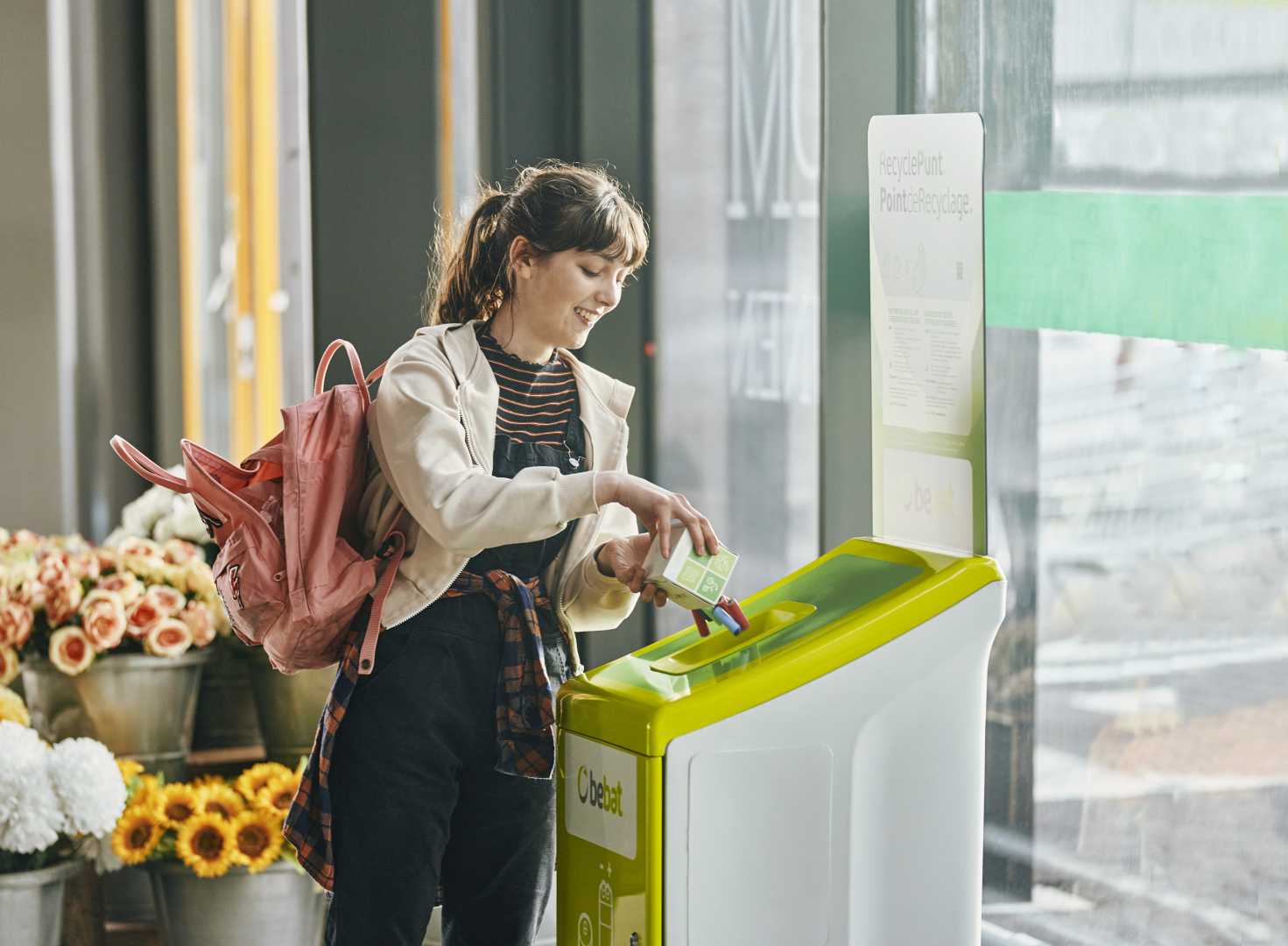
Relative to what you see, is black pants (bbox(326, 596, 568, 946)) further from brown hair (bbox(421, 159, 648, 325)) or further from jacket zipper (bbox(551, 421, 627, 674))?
brown hair (bbox(421, 159, 648, 325))

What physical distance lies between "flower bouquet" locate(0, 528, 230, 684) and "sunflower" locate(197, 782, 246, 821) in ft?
1.04

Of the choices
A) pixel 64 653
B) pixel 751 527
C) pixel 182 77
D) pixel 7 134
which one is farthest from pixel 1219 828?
pixel 182 77

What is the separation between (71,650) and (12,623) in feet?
0.37

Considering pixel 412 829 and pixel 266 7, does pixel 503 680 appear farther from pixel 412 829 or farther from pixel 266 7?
pixel 266 7

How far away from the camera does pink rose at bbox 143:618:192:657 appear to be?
9.81 feet

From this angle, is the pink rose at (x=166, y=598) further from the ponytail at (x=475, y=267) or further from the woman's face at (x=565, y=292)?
the woman's face at (x=565, y=292)

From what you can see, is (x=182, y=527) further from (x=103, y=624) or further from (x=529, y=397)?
(x=529, y=397)

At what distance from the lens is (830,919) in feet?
5.16

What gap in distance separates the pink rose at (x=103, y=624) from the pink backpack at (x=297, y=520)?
1.22 meters

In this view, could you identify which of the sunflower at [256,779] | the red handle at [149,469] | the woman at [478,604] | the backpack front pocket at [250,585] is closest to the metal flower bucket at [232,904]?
the sunflower at [256,779]

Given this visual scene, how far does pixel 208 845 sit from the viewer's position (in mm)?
2744

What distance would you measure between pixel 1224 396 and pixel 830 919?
0.67 metres

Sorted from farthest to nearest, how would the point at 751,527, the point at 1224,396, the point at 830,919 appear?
the point at 751,527
the point at 1224,396
the point at 830,919

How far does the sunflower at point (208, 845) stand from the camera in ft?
8.95
